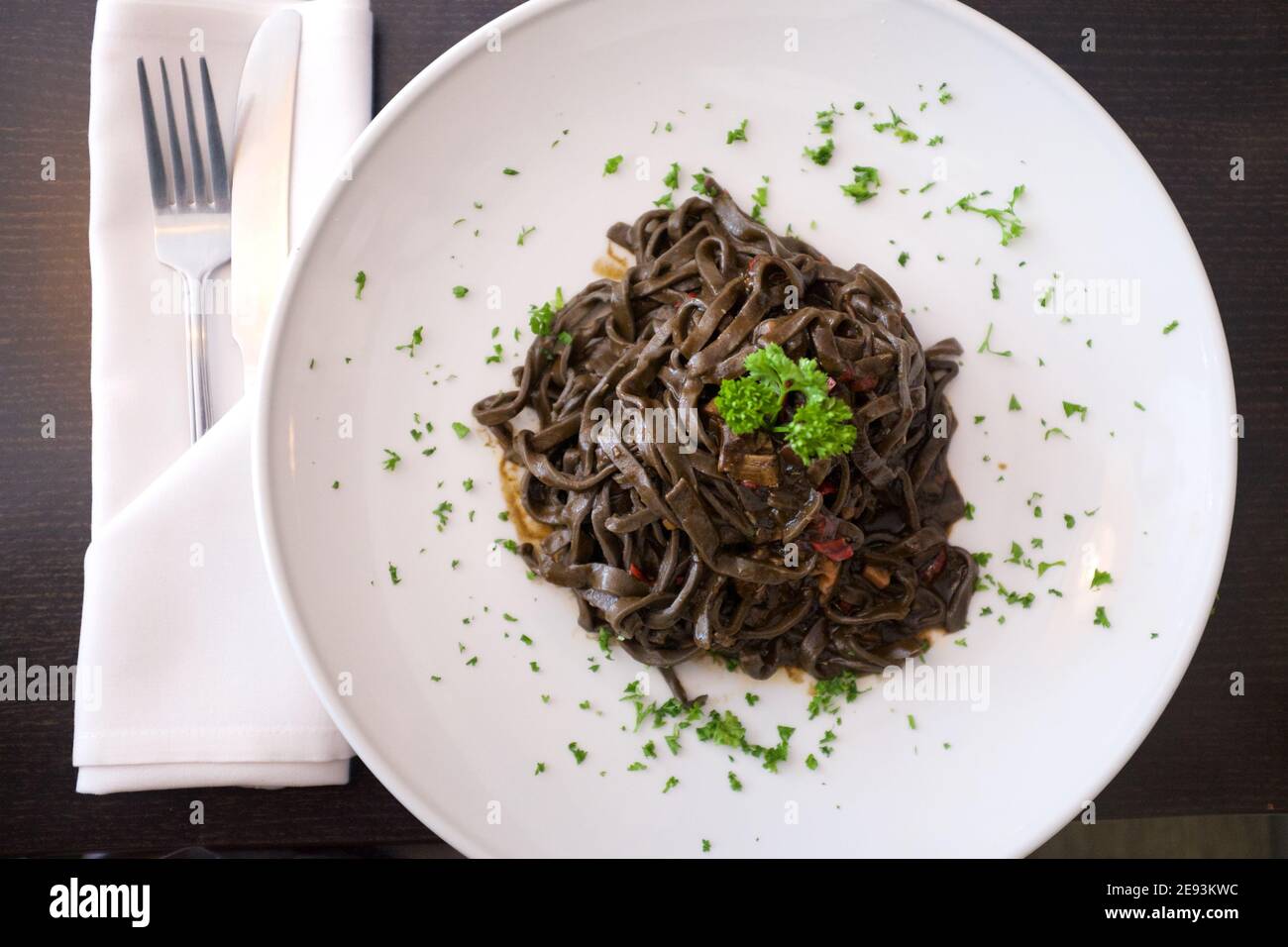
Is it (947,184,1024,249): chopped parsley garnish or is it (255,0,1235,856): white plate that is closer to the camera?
(255,0,1235,856): white plate

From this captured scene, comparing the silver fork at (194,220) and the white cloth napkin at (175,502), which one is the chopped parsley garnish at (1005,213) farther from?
the silver fork at (194,220)

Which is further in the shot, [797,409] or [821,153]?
[821,153]

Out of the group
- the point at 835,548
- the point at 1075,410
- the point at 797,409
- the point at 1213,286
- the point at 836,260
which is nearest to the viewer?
the point at 797,409

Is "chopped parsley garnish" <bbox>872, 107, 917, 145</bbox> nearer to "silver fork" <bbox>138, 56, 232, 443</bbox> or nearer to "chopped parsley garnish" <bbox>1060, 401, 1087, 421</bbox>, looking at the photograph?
"chopped parsley garnish" <bbox>1060, 401, 1087, 421</bbox>

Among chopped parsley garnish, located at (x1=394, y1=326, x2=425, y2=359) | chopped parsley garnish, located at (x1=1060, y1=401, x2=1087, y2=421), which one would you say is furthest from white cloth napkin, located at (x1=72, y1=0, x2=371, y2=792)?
chopped parsley garnish, located at (x1=1060, y1=401, x2=1087, y2=421)

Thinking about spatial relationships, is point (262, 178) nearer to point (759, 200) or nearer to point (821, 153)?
point (759, 200)

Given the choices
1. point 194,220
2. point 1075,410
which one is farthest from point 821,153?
point 194,220
